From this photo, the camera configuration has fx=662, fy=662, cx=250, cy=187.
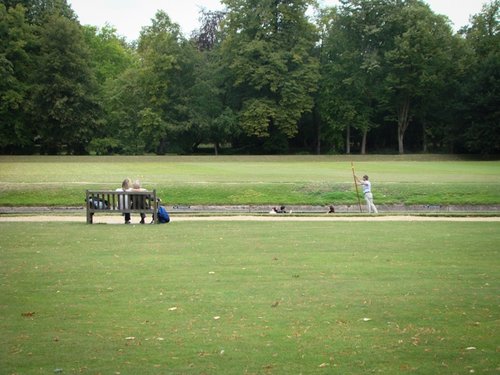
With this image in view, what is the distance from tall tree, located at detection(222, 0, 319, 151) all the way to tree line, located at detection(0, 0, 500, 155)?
0.15 metres

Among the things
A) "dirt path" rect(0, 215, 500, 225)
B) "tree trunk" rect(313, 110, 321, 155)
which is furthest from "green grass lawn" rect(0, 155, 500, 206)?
"tree trunk" rect(313, 110, 321, 155)

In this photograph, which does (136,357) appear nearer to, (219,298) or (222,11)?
(219,298)

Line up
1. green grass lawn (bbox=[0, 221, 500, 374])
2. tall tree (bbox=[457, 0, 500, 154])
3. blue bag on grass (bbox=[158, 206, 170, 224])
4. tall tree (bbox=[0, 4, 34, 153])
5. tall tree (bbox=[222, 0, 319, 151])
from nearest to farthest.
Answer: green grass lawn (bbox=[0, 221, 500, 374]), blue bag on grass (bbox=[158, 206, 170, 224]), tall tree (bbox=[0, 4, 34, 153]), tall tree (bbox=[457, 0, 500, 154]), tall tree (bbox=[222, 0, 319, 151])

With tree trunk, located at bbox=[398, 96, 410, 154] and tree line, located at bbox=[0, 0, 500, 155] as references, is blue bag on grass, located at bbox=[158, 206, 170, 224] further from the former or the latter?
tree trunk, located at bbox=[398, 96, 410, 154]

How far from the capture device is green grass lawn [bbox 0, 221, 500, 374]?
6.83 m

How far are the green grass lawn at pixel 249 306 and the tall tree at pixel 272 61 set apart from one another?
181ft

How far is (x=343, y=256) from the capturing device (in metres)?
13.1

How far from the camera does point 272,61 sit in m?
69.5

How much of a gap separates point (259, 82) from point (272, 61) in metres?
2.61

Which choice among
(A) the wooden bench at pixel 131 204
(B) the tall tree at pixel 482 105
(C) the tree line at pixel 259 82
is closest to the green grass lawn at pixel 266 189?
(A) the wooden bench at pixel 131 204

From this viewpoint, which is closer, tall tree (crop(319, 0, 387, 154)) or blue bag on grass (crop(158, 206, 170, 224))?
blue bag on grass (crop(158, 206, 170, 224))

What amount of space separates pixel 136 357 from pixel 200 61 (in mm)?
67750

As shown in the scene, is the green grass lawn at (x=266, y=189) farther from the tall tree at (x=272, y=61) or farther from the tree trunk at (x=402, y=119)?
the tree trunk at (x=402, y=119)

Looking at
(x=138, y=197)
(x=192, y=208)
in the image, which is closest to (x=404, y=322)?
(x=138, y=197)
